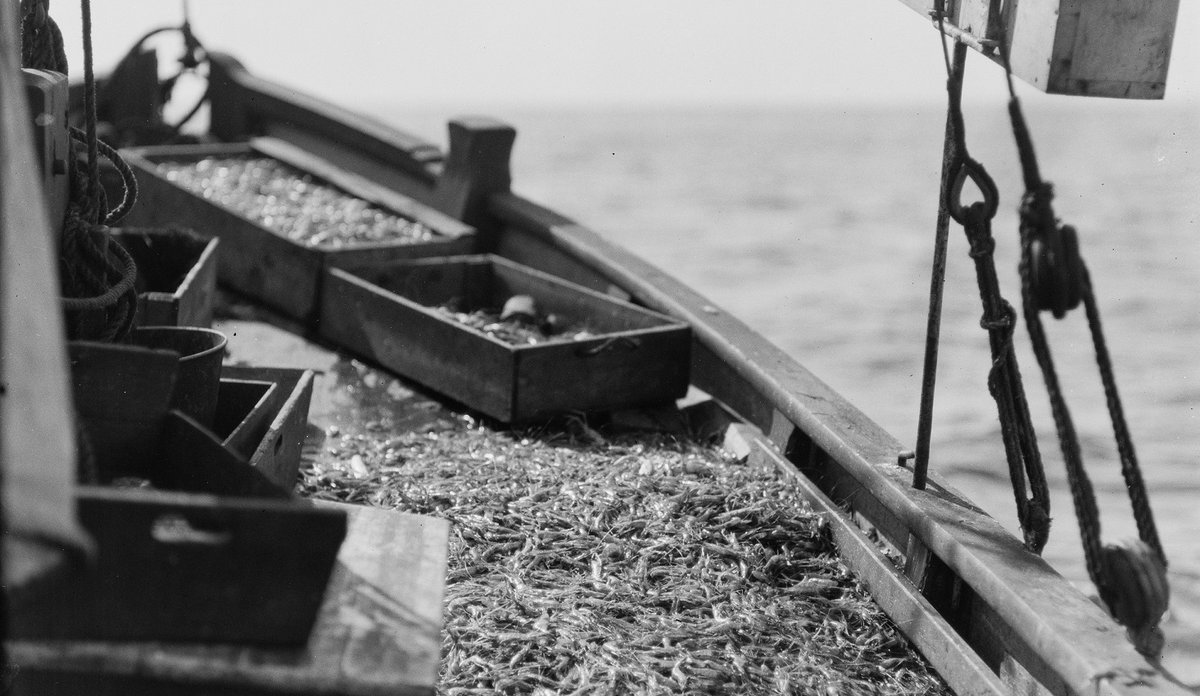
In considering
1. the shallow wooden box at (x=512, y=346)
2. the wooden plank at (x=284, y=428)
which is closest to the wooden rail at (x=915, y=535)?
the shallow wooden box at (x=512, y=346)

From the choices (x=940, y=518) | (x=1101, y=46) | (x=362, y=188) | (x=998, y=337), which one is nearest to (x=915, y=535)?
(x=940, y=518)

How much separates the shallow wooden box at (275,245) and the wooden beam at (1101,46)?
3.72m

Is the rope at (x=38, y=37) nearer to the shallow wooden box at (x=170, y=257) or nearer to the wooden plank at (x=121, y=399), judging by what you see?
the wooden plank at (x=121, y=399)

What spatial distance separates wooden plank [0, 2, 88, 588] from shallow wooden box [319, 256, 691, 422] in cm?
324

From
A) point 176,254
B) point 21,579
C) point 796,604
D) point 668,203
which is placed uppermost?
point 21,579

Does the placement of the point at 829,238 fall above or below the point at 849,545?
below

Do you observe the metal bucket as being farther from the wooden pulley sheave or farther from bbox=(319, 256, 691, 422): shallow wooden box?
the wooden pulley sheave

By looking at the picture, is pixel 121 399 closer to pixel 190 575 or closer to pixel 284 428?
pixel 190 575

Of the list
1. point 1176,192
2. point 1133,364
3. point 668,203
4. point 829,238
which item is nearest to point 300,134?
point 1133,364

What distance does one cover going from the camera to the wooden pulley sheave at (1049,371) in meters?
2.54

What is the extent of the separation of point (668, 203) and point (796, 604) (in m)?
26.9

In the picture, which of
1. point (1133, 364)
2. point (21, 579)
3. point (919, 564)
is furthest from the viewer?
point (1133, 364)

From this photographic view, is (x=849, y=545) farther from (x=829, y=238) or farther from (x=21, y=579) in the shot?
(x=829, y=238)

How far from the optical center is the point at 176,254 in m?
5.55
